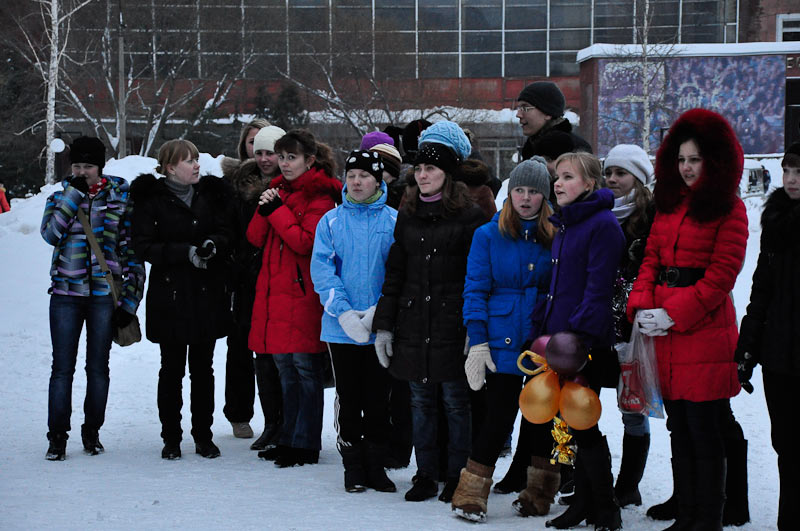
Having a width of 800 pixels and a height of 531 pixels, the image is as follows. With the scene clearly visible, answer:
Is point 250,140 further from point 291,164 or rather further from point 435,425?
point 435,425

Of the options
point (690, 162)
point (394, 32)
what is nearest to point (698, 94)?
point (394, 32)

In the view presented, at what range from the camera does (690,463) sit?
464 centimetres

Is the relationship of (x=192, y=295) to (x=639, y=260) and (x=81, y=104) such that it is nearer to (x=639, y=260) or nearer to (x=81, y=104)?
(x=639, y=260)

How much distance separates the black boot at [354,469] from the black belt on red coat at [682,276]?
2.10 meters

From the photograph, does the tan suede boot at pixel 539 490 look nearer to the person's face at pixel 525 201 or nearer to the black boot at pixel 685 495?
the black boot at pixel 685 495

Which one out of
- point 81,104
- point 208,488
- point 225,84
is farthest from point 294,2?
point 208,488

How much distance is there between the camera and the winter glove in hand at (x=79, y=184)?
670cm

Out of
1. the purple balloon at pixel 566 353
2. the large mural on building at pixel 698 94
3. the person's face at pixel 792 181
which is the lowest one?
the purple balloon at pixel 566 353

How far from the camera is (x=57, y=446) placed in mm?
6500

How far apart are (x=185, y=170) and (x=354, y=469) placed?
2324 millimetres

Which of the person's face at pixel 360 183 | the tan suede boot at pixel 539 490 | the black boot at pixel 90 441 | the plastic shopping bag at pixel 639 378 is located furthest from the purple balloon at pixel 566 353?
the black boot at pixel 90 441

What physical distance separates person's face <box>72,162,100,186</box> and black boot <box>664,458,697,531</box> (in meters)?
4.27

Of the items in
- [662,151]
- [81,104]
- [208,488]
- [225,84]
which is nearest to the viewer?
[662,151]

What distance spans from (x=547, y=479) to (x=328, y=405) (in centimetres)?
366
